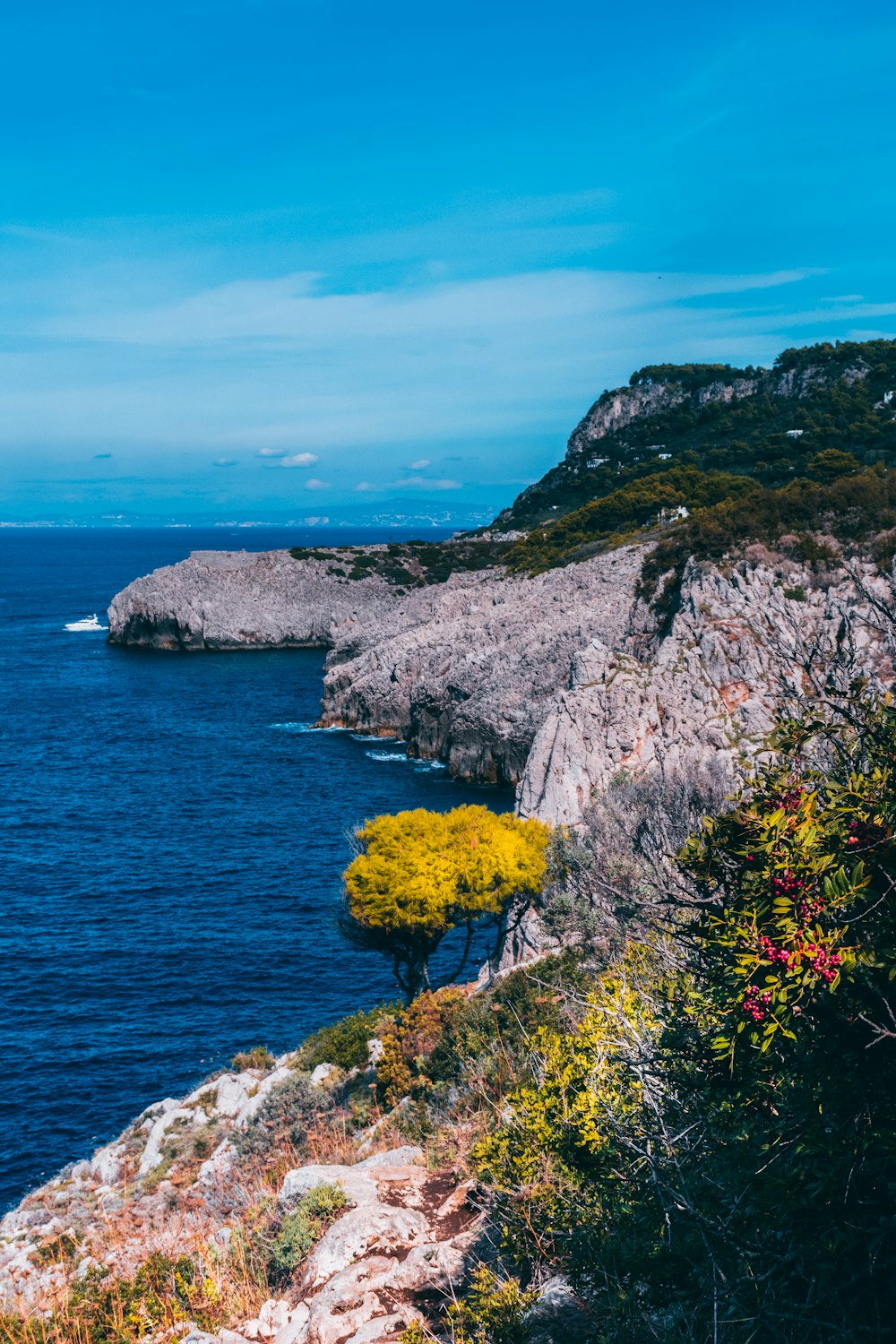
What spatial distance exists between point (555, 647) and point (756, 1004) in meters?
54.8

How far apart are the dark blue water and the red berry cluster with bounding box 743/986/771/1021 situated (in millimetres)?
23815

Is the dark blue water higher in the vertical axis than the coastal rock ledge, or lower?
lower

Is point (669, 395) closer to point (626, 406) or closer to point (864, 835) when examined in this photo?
point (626, 406)

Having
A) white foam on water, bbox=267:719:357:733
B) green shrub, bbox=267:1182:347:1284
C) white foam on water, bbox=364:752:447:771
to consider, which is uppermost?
green shrub, bbox=267:1182:347:1284

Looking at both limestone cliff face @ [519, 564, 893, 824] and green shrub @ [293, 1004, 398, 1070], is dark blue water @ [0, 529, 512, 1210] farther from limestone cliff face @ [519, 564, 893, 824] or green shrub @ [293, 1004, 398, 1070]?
limestone cliff face @ [519, 564, 893, 824]

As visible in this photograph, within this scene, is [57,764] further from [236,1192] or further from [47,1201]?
[236,1192]

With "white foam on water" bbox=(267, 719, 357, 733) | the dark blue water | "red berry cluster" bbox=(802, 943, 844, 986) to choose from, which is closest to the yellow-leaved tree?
the dark blue water

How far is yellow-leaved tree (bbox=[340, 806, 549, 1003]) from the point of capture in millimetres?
24422

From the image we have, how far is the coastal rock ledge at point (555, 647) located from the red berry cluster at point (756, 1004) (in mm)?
2426

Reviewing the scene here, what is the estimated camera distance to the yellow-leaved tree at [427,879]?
24422 mm

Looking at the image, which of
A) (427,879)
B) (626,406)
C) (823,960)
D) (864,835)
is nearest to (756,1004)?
(823,960)

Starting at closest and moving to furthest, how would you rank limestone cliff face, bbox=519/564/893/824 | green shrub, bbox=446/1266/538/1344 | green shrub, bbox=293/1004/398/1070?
green shrub, bbox=446/1266/538/1344
green shrub, bbox=293/1004/398/1070
limestone cliff face, bbox=519/564/893/824

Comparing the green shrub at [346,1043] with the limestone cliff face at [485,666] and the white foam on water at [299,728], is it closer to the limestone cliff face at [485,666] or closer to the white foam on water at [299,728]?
the limestone cliff face at [485,666]

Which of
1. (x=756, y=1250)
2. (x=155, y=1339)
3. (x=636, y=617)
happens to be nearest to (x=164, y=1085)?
(x=155, y=1339)
